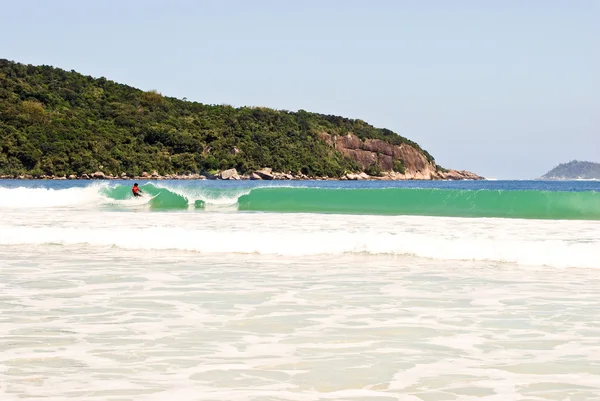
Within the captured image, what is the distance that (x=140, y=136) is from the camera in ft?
406

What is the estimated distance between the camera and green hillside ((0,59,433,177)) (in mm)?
106500

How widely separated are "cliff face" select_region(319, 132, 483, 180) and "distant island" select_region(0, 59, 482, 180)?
2.82ft

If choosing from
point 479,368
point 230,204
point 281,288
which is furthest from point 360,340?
point 230,204

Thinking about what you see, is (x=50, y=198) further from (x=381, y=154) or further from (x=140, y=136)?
(x=381, y=154)

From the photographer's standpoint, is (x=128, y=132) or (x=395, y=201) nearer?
(x=395, y=201)

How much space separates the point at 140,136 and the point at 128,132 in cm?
212

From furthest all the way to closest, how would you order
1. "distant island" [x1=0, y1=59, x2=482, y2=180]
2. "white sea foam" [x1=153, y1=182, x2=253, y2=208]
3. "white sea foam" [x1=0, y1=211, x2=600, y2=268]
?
1. "distant island" [x1=0, y1=59, x2=482, y2=180]
2. "white sea foam" [x1=153, y1=182, x2=253, y2=208]
3. "white sea foam" [x1=0, y1=211, x2=600, y2=268]

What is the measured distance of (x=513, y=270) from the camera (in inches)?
423

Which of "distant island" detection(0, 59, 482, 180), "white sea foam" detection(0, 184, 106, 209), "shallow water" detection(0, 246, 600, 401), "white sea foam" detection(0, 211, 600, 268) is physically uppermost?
"distant island" detection(0, 59, 482, 180)

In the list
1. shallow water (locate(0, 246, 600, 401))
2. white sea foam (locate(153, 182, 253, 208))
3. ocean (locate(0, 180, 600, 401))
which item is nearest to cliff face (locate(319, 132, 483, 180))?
white sea foam (locate(153, 182, 253, 208))

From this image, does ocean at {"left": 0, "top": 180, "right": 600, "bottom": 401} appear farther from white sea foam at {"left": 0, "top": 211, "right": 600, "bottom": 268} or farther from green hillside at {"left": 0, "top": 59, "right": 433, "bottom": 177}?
green hillside at {"left": 0, "top": 59, "right": 433, "bottom": 177}

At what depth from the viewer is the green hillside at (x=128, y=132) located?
106500mm

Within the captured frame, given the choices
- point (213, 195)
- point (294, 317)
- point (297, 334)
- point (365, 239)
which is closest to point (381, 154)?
point (213, 195)

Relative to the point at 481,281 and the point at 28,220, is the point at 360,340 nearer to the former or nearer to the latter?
the point at 481,281
